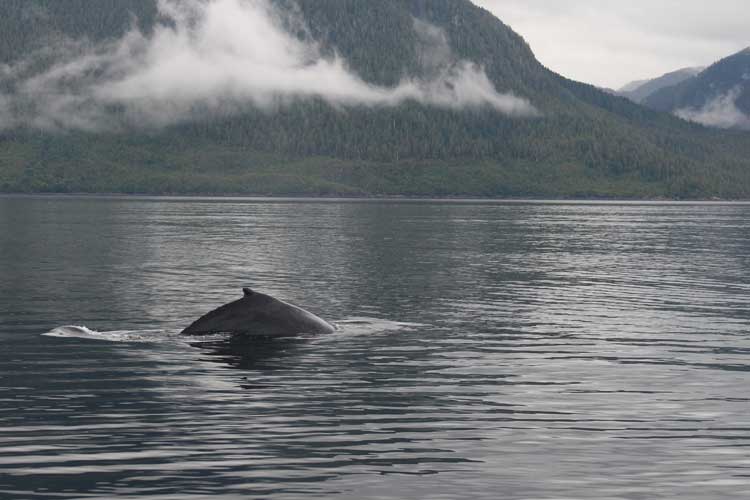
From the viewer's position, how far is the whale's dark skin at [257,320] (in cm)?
4066

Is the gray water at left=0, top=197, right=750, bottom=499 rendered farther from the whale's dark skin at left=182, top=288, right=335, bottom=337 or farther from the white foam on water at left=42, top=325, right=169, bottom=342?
the whale's dark skin at left=182, top=288, right=335, bottom=337

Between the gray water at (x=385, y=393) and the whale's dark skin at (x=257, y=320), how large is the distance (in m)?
1.19

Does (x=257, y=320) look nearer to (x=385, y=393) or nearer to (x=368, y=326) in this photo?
(x=368, y=326)

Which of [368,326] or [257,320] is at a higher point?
[257,320]

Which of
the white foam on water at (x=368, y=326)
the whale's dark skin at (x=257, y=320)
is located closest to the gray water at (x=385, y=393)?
the white foam on water at (x=368, y=326)

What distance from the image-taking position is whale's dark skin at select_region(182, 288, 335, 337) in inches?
1601

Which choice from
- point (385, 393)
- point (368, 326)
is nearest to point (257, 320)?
point (368, 326)

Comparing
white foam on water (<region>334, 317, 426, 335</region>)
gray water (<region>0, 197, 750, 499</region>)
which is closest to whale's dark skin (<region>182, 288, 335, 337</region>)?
gray water (<region>0, 197, 750, 499</region>)

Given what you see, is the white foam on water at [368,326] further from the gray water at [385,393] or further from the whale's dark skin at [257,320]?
the whale's dark skin at [257,320]

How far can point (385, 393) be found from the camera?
29.9 meters

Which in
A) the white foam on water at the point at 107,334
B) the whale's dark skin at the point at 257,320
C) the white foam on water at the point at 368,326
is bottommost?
the white foam on water at the point at 368,326

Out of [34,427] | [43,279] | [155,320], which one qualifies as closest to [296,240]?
[43,279]

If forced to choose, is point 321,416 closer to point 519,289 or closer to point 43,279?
point 519,289

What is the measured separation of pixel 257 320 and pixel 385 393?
11.8m
